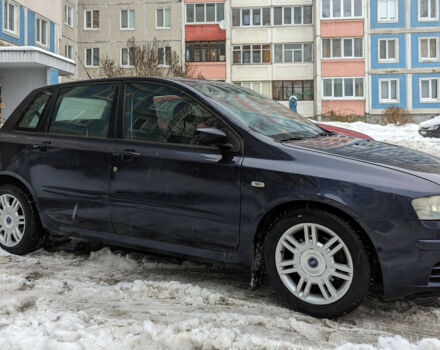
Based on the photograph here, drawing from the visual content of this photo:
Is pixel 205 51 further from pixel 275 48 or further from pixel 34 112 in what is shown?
pixel 34 112

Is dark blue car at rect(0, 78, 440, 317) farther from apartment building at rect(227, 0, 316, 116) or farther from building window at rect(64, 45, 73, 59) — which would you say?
building window at rect(64, 45, 73, 59)

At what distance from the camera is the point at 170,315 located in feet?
10.6

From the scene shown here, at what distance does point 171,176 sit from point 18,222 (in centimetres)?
190

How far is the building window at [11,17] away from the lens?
921 inches

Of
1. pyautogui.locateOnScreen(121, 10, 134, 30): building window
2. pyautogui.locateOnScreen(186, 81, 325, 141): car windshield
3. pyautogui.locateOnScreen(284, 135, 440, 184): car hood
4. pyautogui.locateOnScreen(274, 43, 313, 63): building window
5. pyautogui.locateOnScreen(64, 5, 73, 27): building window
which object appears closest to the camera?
pyautogui.locateOnScreen(284, 135, 440, 184): car hood

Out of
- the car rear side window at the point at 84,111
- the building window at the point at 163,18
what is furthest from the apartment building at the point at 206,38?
the car rear side window at the point at 84,111

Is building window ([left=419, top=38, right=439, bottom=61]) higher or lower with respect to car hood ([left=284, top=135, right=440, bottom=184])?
higher

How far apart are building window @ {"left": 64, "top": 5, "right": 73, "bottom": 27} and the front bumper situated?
39.9 m

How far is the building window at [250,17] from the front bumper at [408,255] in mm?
36799

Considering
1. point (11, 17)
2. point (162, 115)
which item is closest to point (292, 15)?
point (11, 17)

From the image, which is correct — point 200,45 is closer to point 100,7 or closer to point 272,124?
point 100,7

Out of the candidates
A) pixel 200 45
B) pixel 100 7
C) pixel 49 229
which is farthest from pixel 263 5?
pixel 49 229

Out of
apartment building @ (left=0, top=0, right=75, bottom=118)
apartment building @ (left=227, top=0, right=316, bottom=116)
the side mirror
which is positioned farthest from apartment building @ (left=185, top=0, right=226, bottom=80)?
the side mirror

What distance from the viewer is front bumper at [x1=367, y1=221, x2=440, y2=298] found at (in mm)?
2908
